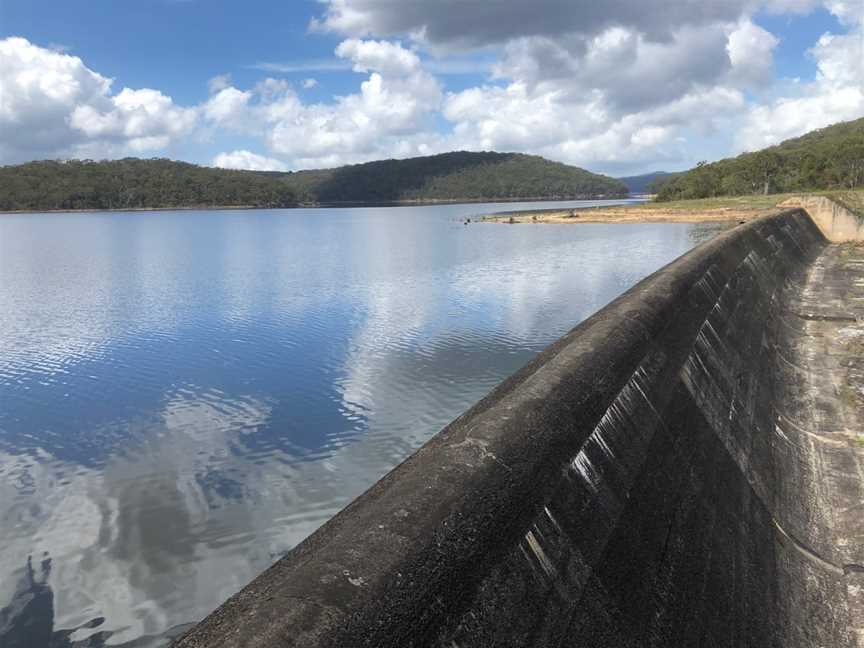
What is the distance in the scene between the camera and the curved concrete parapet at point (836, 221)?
142ft

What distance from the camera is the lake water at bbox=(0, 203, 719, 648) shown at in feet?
28.8

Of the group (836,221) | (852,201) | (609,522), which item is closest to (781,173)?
(852,201)

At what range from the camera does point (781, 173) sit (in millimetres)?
113625

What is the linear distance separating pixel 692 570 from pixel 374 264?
41632 millimetres

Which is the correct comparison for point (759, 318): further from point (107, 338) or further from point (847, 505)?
point (107, 338)

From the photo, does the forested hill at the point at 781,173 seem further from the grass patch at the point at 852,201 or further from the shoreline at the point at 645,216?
the grass patch at the point at 852,201

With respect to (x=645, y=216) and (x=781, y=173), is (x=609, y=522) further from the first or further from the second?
(x=781, y=173)

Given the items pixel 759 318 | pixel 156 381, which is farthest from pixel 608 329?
pixel 156 381

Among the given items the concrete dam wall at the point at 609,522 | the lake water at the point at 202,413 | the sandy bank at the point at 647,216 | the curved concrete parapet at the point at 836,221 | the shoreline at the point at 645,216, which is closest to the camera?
the concrete dam wall at the point at 609,522

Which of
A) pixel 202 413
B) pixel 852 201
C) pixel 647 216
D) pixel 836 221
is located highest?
pixel 852 201

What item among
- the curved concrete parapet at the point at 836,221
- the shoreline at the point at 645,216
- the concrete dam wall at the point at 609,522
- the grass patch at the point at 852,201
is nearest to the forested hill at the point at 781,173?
the shoreline at the point at 645,216

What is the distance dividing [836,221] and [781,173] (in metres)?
78.7

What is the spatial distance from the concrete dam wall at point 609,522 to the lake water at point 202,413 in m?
4.88

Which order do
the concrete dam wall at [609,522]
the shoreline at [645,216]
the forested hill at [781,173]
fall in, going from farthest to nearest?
the forested hill at [781,173] < the shoreline at [645,216] < the concrete dam wall at [609,522]
